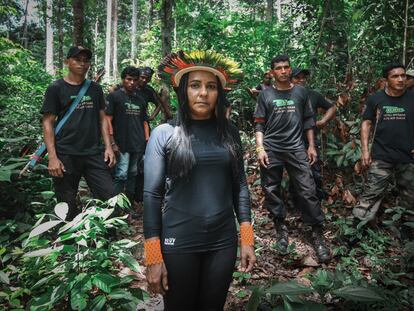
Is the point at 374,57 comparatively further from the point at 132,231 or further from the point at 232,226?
the point at 232,226

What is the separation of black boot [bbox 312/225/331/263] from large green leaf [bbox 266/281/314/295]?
6.50 feet

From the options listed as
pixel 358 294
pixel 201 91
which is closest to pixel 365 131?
pixel 358 294

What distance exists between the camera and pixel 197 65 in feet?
7.59

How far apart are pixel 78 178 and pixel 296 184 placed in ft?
9.20

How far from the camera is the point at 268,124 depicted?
4.87 m

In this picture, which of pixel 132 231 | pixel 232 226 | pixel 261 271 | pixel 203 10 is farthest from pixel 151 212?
pixel 203 10

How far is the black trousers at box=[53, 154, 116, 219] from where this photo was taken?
4.20 meters

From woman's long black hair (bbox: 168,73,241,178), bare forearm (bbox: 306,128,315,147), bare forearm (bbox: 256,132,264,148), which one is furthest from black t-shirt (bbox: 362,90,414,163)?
woman's long black hair (bbox: 168,73,241,178)

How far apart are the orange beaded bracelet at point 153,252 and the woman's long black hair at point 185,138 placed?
430 mm

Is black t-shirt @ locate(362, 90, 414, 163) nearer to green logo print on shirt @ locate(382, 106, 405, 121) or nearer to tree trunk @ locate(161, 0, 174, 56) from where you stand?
green logo print on shirt @ locate(382, 106, 405, 121)

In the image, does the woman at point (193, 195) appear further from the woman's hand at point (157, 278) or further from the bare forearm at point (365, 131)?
the bare forearm at point (365, 131)

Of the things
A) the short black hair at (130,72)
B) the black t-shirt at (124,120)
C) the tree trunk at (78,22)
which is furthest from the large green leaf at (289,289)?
the tree trunk at (78,22)

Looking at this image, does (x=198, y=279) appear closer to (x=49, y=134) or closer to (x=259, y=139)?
(x=49, y=134)

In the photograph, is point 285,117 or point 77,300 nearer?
point 77,300
